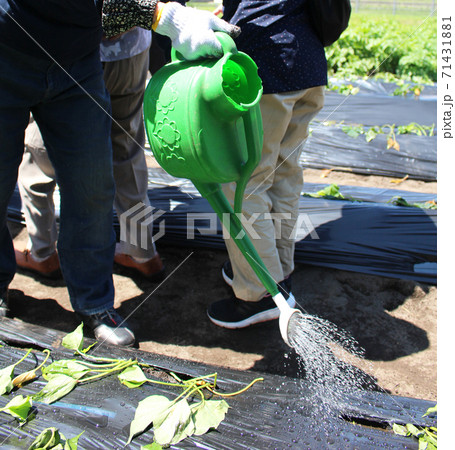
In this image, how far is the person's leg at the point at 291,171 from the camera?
1.86 m

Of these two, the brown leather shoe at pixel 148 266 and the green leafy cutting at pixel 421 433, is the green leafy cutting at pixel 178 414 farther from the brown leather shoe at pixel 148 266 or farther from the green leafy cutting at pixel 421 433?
the brown leather shoe at pixel 148 266

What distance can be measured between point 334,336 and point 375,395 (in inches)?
23.5

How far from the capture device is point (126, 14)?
1.36m

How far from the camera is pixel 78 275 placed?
1.87 m

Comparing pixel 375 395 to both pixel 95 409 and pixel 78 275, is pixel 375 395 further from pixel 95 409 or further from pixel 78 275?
pixel 78 275

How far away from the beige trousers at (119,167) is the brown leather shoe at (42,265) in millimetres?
29

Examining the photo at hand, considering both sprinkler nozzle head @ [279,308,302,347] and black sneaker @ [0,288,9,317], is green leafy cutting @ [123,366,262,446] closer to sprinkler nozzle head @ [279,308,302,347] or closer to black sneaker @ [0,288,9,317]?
sprinkler nozzle head @ [279,308,302,347]

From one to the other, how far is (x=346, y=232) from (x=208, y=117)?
151cm

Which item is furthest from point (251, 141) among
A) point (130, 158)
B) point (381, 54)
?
point (381, 54)

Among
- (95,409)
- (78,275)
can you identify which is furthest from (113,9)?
(95,409)

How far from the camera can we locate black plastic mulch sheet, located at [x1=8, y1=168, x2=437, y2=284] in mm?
2396

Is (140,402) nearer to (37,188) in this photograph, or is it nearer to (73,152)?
(73,152)

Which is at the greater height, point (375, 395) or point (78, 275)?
point (78, 275)
